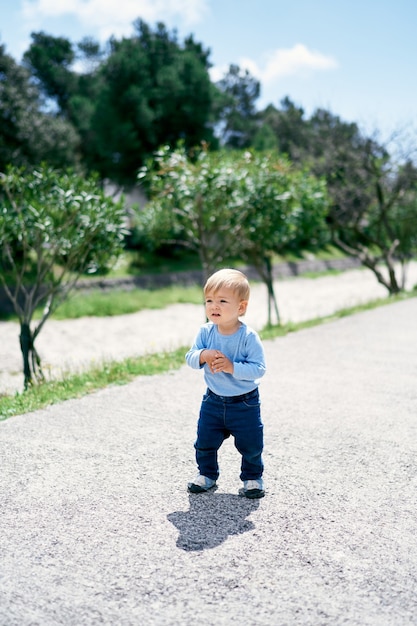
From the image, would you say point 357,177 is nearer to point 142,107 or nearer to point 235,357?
point 142,107

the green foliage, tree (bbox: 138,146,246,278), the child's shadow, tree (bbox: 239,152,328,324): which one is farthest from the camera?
tree (bbox: 239,152,328,324)

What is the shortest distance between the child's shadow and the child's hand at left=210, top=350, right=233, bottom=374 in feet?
2.60

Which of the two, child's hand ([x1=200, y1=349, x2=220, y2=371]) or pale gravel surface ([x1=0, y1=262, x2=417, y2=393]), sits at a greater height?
child's hand ([x1=200, y1=349, x2=220, y2=371])

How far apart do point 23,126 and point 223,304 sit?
896 inches

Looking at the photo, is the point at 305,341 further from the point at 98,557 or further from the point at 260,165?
the point at 98,557

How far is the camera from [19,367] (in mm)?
12820

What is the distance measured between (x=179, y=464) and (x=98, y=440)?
80 centimetres

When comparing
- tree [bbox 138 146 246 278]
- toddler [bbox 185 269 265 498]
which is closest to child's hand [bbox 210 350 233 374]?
toddler [bbox 185 269 265 498]

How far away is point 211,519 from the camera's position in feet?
11.8

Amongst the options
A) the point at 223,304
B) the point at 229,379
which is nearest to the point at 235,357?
the point at 229,379

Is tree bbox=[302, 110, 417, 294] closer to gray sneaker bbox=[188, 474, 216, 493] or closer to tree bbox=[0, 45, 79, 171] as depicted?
tree bbox=[0, 45, 79, 171]

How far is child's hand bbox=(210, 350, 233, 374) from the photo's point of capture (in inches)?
144

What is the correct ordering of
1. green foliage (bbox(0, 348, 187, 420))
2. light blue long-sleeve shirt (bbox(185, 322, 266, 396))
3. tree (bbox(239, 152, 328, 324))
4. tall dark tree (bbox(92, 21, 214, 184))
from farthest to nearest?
1. tall dark tree (bbox(92, 21, 214, 184))
2. tree (bbox(239, 152, 328, 324))
3. green foliage (bbox(0, 348, 187, 420))
4. light blue long-sleeve shirt (bbox(185, 322, 266, 396))

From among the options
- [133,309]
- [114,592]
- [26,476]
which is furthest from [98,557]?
[133,309]
